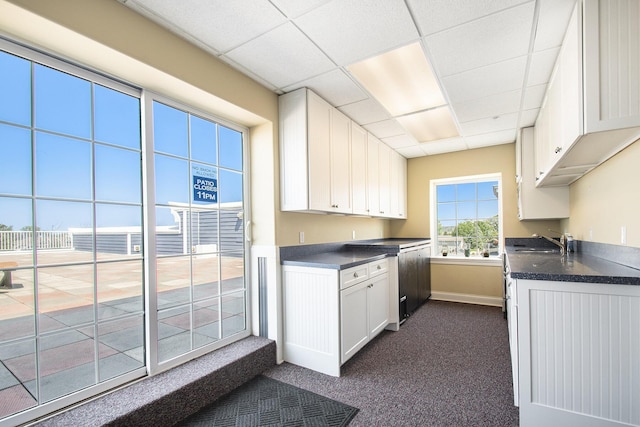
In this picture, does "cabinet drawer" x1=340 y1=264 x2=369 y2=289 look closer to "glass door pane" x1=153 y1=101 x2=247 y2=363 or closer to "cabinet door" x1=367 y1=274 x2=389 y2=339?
"cabinet door" x1=367 y1=274 x2=389 y2=339

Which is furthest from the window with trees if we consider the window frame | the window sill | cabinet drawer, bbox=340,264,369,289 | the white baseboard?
cabinet drawer, bbox=340,264,369,289

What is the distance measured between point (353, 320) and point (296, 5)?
8.15 ft

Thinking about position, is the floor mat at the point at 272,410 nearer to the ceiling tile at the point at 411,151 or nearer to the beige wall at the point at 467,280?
the beige wall at the point at 467,280

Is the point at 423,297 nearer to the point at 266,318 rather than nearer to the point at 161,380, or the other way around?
the point at 266,318

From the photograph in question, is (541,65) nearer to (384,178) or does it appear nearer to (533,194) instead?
(533,194)

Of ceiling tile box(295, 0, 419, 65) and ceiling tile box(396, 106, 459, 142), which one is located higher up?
ceiling tile box(295, 0, 419, 65)

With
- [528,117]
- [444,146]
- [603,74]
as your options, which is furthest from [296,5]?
[444,146]

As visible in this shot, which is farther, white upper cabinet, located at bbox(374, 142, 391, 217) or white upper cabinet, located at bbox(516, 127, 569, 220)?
white upper cabinet, located at bbox(374, 142, 391, 217)

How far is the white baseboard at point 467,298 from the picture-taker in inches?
182

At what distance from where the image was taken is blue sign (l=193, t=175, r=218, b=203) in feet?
8.22

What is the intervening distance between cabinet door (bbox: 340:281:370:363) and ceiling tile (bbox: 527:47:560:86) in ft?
7.69

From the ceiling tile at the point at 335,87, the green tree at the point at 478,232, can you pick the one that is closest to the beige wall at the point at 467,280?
the green tree at the point at 478,232

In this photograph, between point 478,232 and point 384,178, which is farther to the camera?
point 478,232

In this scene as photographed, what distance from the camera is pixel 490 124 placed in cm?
377
